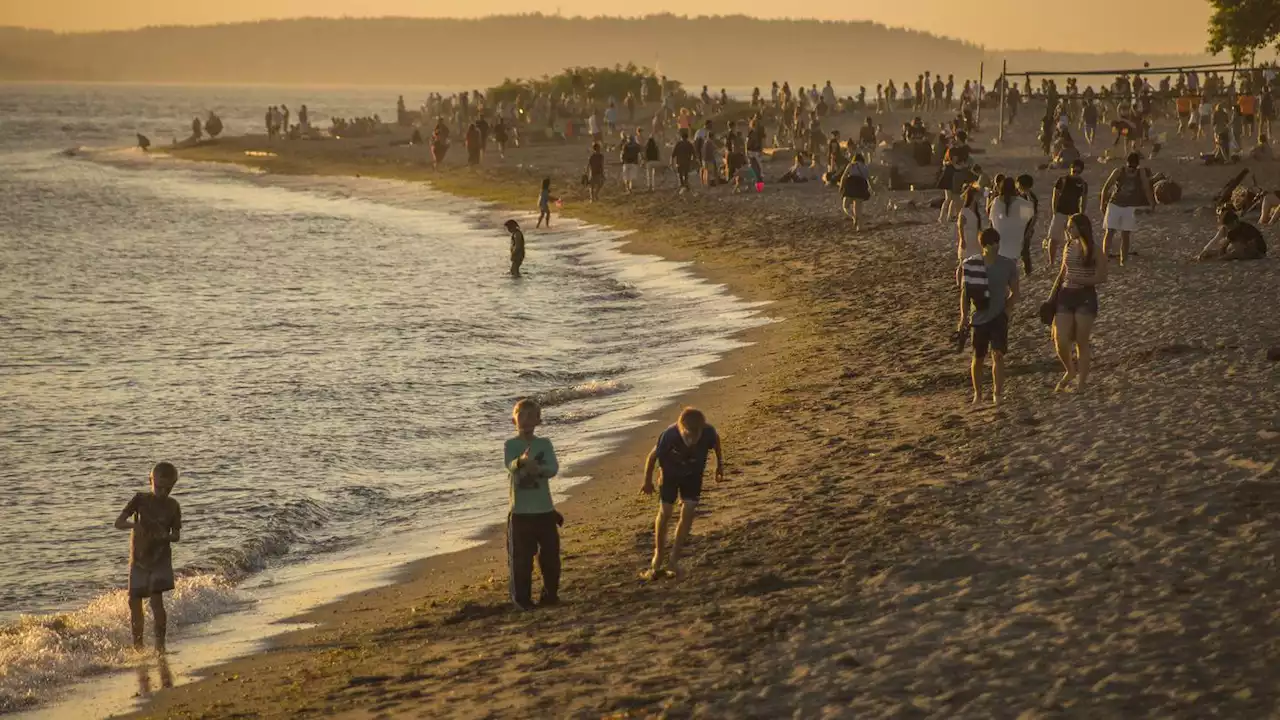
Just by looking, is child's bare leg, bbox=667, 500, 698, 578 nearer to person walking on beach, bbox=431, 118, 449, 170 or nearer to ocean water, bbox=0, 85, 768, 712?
ocean water, bbox=0, 85, 768, 712

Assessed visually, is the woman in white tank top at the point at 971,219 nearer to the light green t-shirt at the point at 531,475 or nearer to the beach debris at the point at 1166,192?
the light green t-shirt at the point at 531,475

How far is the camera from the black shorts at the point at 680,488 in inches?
412

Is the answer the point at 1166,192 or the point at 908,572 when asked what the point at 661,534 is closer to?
the point at 908,572

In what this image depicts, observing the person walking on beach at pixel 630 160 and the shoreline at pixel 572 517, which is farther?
the person walking on beach at pixel 630 160

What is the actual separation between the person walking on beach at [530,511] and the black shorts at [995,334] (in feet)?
17.6

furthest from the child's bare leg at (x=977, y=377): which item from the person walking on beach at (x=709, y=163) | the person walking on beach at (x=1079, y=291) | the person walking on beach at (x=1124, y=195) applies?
the person walking on beach at (x=709, y=163)

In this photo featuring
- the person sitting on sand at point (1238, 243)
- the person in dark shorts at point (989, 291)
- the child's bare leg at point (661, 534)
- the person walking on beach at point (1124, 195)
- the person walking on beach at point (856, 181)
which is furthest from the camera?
the person walking on beach at point (856, 181)

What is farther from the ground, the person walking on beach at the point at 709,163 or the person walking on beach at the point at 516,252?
the person walking on beach at the point at 709,163

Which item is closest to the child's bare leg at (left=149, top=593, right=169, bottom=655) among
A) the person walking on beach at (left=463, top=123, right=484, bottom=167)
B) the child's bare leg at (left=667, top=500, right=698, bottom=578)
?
the child's bare leg at (left=667, top=500, right=698, bottom=578)

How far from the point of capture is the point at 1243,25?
130 feet

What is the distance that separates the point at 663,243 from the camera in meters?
Answer: 35.5

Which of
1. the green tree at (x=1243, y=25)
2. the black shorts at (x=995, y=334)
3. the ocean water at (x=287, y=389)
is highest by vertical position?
the green tree at (x=1243, y=25)

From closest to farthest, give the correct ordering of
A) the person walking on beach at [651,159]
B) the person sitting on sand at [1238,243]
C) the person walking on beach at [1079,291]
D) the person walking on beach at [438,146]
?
the person walking on beach at [1079,291] < the person sitting on sand at [1238,243] < the person walking on beach at [651,159] < the person walking on beach at [438,146]

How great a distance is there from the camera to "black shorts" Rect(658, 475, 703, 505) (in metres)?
10.5
